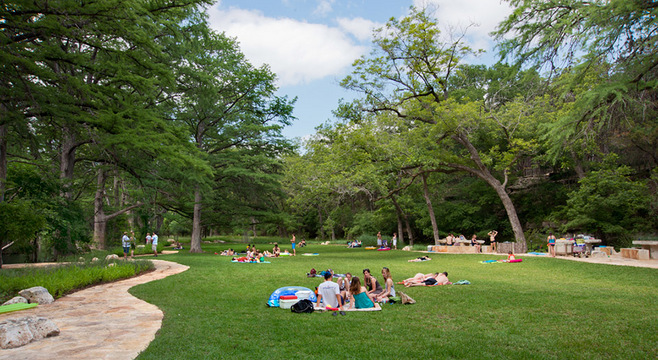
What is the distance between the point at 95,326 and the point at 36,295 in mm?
3253

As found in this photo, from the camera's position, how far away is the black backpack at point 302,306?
7599mm

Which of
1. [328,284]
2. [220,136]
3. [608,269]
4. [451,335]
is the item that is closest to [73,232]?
[220,136]

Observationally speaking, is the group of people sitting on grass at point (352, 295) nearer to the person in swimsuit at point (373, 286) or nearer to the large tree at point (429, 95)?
the person in swimsuit at point (373, 286)

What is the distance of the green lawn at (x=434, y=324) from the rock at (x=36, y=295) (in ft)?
6.16

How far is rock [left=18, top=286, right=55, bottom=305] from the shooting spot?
8.42 meters

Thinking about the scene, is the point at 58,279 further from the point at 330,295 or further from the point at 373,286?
the point at 373,286

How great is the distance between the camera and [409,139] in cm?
Answer: 2530

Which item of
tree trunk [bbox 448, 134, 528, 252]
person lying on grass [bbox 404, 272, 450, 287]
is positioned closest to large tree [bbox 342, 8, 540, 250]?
tree trunk [bbox 448, 134, 528, 252]

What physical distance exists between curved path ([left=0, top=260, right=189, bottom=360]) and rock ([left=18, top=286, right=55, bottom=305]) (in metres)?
0.24

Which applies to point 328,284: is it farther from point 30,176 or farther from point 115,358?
point 30,176

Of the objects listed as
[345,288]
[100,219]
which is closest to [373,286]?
[345,288]

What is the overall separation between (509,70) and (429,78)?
837 centimetres

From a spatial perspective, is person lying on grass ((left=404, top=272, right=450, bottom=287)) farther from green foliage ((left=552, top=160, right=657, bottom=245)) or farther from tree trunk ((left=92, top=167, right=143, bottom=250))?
tree trunk ((left=92, top=167, right=143, bottom=250))

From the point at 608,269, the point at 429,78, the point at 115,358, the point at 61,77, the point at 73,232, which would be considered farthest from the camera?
the point at 429,78
